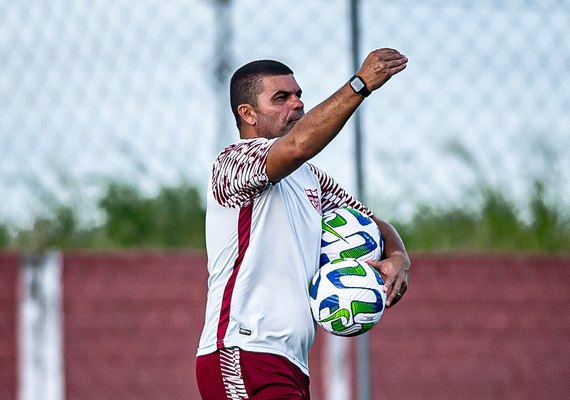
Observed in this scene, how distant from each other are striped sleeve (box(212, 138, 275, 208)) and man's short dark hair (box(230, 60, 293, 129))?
0.96 feet

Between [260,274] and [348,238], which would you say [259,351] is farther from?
[348,238]

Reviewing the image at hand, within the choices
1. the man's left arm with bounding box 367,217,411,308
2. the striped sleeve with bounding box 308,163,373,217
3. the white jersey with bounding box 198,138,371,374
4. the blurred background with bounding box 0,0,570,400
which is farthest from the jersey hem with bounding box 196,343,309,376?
the blurred background with bounding box 0,0,570,400

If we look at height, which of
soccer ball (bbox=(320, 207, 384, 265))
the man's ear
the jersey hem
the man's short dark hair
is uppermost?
the man's short dark hair

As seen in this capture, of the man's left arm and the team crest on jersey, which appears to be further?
the team crest on jersey

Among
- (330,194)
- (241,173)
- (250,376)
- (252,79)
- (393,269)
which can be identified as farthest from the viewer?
(330,194)

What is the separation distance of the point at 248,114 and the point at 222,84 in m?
3.27

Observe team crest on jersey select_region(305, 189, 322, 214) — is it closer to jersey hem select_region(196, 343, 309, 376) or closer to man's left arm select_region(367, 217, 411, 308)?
man's left arm select_region(367, 217, 411, 308)

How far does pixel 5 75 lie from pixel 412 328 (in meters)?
3.09

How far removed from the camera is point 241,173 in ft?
14.7

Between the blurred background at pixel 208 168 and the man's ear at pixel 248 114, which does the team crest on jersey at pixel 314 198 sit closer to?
the man's ear at pixel 248 114

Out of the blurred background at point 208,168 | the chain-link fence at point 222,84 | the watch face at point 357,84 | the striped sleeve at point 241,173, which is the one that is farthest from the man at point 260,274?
the chain-link fence at point 222,84

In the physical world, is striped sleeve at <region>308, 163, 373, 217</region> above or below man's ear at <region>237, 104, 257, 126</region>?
below

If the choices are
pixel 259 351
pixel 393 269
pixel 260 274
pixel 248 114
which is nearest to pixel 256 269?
pixel 260 274

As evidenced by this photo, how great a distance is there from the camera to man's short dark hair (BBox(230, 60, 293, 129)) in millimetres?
4945
